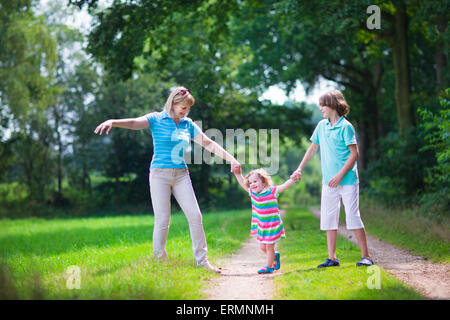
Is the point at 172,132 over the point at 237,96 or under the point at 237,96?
under

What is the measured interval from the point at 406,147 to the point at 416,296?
1191cm

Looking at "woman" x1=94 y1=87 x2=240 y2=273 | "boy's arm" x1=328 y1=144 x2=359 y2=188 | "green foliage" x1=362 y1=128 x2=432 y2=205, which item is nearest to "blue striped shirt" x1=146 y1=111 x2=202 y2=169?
"woman" x1=94 y1=87 x2=240 y2=273

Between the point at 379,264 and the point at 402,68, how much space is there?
37.2 feet

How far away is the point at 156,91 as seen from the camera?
100 feet

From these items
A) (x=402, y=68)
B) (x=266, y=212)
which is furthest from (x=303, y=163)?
(x=402, y=68)

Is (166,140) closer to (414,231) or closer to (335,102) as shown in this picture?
(335,102)

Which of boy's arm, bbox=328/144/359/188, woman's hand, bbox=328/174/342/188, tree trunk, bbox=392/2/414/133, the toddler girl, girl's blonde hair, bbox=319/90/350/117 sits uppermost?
tree trunk, bbox=392/2/414/133

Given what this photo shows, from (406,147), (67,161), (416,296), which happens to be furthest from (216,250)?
(67,161)

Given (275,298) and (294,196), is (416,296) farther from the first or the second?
(294,196)

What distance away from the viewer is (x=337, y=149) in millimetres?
6680

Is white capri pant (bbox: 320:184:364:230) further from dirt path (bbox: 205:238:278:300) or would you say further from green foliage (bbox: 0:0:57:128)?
green foliage (bbox: 0:0:57:128)

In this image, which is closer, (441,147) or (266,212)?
(266,212)

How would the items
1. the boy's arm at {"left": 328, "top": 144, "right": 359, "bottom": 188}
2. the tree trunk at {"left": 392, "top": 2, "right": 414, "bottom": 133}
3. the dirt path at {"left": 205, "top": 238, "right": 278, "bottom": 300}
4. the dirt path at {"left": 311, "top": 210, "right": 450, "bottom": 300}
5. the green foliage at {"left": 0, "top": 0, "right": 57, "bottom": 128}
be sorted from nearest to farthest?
the dirt path at {"left": 205, "top": 238, "right": 278, "bottom": 300} < the dirt path at {"left": 311, "top": 210, "right": 450, "bottom": 300} < the boy's arm at {"left": 328, "top": 144, "right": 359, "bottom": 188} < the tree trunk at {"left": 392, "top": 2, "right": 414, "bottom": 133} < the green foliage at {"left": 0, "top": 0, "right": 57, "bottom": 128}

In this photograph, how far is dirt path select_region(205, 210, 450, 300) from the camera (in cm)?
533
